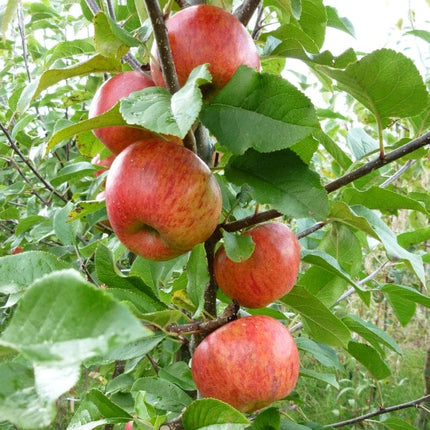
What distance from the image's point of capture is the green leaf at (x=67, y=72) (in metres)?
0.81

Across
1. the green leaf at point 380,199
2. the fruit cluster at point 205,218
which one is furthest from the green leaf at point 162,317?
the green leaf at point 380,199

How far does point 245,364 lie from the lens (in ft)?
2.78

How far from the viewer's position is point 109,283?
89cm

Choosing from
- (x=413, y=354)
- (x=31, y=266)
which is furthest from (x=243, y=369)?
(x=413, y=354)

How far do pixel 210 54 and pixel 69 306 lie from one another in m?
0.53

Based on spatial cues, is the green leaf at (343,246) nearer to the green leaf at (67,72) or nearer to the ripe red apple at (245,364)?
the ripe red apple at (245,364)

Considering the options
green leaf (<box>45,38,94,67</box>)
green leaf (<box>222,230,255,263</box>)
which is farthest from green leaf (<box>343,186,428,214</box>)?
green leaf (<box>45,38,94,67</box>)

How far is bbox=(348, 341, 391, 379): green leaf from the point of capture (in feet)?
4.08

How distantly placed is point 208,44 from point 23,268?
1.51 feet

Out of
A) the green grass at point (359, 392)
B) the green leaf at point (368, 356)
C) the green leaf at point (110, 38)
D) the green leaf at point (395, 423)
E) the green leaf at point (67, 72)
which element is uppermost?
the green leaf at point (110, 38)

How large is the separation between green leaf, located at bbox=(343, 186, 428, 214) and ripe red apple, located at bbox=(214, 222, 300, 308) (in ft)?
0.54

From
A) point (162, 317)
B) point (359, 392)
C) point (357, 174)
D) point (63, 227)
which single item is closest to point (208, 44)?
point (357, 174)

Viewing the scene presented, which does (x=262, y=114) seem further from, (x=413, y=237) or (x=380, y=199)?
(x=413, y=237)

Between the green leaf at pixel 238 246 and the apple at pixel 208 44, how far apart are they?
0.25 m
